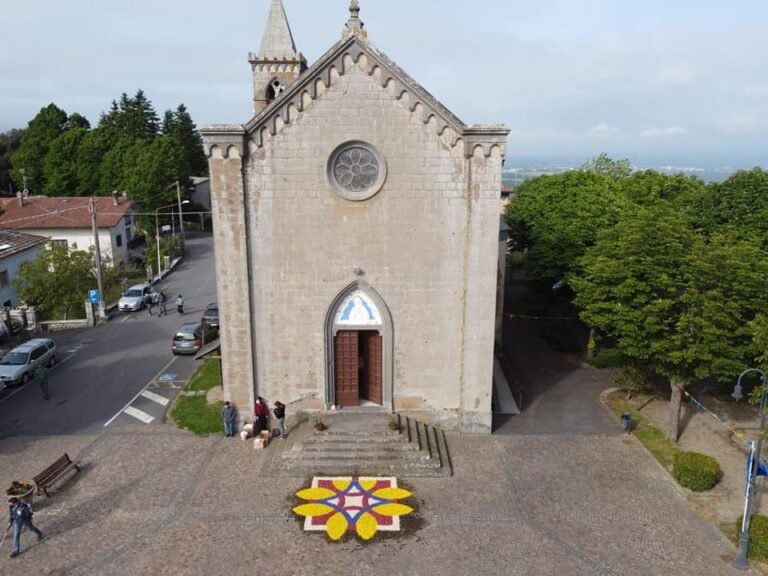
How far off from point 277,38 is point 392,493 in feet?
68.9

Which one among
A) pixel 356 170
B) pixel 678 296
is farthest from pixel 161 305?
pixel 678 296

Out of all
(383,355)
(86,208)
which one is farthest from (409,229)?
(86,208)

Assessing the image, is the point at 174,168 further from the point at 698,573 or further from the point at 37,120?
the point at 698,573

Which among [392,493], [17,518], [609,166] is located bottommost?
[392,493]

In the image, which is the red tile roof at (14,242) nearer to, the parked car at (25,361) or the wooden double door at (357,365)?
Result: the parked car at (25,361)

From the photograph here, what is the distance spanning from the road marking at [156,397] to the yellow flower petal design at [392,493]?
11.6m

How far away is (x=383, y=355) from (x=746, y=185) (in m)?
19.7

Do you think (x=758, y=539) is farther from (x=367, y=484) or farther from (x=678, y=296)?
(x=367, y=484)

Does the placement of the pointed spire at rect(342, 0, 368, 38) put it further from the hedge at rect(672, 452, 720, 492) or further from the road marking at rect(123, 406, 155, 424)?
the hedge at rect(672, 452, 720, 492)

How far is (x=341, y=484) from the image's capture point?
18.5 metres

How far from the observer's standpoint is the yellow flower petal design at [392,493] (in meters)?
17.8

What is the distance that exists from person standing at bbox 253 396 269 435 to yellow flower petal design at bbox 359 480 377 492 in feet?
16.0

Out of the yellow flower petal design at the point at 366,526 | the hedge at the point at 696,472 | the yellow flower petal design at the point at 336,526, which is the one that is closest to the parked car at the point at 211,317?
the yellow flower petal design at the point at 336,526

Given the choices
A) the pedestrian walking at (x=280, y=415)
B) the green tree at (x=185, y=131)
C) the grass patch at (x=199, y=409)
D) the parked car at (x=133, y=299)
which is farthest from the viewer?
the green tree at (x=185, y=131)
